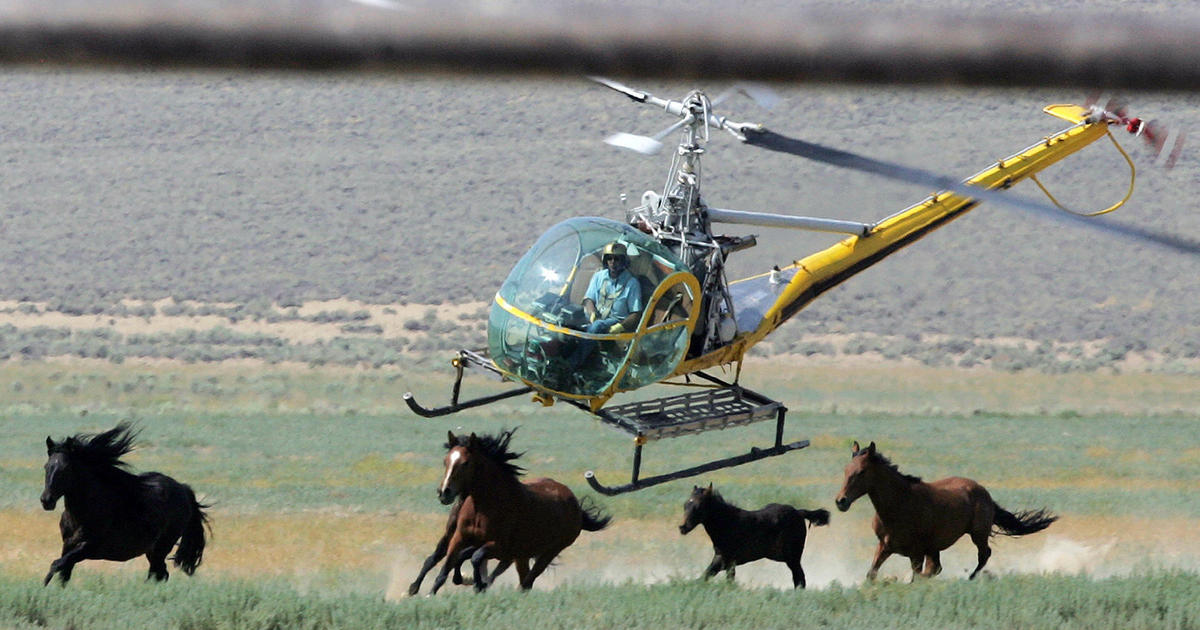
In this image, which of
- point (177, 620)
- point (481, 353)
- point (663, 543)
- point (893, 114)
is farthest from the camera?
point (893, 114)

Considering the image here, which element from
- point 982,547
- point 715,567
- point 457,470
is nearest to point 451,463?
point 457,470

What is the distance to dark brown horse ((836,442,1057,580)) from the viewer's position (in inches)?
486

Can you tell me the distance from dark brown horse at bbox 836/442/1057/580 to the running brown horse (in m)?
2.41

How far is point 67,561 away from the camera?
11.2 m

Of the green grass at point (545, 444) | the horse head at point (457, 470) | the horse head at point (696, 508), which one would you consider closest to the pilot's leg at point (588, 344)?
the horse head at point (457, 470)

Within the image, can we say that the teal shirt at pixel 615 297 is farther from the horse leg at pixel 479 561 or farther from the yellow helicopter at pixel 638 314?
the horse leg at pixel 479 561

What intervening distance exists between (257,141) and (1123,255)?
96.9ft

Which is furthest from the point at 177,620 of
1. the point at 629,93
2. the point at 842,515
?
the point at 842,515

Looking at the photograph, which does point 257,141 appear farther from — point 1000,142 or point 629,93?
point 629,93

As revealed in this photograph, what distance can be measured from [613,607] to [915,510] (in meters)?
2.91

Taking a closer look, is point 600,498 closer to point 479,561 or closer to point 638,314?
point 479,561

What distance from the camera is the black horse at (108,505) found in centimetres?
1116

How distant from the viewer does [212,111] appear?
187 ft

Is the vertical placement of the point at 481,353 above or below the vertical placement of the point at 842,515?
above
